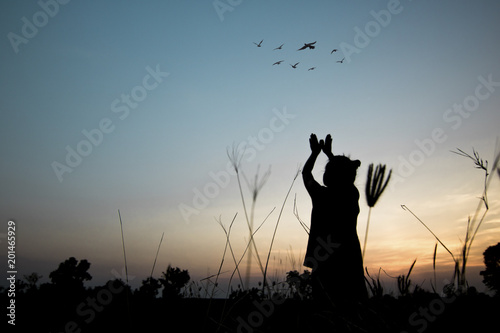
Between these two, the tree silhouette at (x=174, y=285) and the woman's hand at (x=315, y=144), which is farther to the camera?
the woman's hand at (x=315, y=144)

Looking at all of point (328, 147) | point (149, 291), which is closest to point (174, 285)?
point (149, 291)

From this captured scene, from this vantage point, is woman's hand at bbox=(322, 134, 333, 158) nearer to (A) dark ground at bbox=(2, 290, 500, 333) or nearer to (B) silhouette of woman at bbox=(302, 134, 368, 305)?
(B) silhouette of woman at bbox=(302, 134, 368, 305)

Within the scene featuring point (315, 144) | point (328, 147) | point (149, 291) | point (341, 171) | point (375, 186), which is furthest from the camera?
point (328, 147)

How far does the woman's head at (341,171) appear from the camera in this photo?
366 cm

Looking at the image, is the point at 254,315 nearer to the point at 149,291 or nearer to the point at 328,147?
the point at 149,291

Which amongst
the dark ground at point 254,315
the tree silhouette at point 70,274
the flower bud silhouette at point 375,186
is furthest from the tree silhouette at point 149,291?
the flower bud silhouette at point 375,186

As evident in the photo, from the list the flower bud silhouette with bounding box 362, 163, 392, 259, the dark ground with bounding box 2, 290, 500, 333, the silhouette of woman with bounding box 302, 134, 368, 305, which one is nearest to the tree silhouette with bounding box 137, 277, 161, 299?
the dark ground with bounding box 2, 290, 500, 333

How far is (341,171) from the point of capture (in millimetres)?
3666

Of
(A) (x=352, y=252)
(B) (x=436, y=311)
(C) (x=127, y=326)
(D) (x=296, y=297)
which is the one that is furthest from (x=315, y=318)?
(A) (x=352, y=252)

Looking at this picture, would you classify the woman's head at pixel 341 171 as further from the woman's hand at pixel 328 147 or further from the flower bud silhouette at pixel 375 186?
the flower bud silhouette at pixel 375 186

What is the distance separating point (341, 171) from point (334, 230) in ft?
2.29

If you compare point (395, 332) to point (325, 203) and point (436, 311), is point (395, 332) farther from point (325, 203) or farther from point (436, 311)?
point (325, 203)

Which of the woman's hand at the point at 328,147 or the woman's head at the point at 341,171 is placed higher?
the woman's hand at the point at 328,147

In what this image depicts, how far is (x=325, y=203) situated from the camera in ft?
11.7
